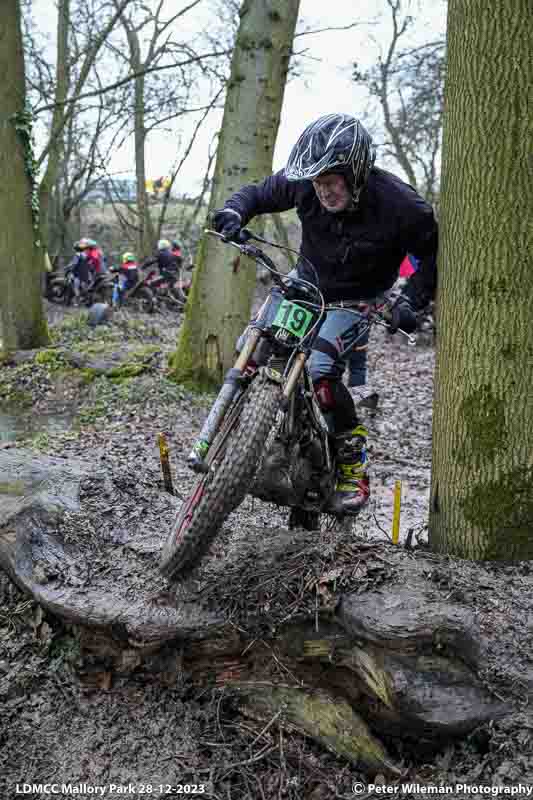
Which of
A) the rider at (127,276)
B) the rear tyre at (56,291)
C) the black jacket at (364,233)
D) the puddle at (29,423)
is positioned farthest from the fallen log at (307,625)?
the rear tyre at (56,291)

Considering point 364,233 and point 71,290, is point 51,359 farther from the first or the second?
point 71,290

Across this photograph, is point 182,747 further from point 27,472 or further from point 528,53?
point 528,53

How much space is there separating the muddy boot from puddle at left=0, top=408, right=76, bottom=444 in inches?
162

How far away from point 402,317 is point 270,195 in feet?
3.22

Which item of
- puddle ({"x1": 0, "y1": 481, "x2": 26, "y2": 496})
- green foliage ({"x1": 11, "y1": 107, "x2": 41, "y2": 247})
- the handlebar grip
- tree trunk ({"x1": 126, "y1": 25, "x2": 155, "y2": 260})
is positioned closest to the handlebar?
the handlebar grip

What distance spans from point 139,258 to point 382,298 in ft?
67.4

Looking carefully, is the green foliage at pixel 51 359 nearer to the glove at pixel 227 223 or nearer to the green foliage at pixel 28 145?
the green foliage at pixel 28 145

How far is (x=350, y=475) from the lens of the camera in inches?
147

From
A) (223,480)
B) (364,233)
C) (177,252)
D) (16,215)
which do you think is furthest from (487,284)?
(177,252)

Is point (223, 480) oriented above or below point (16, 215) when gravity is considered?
below

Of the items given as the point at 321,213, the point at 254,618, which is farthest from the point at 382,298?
the point at 254,618

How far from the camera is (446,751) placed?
2.29 meters

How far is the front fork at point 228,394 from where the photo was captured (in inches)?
108

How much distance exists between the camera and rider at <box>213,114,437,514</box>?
3.03 meters
